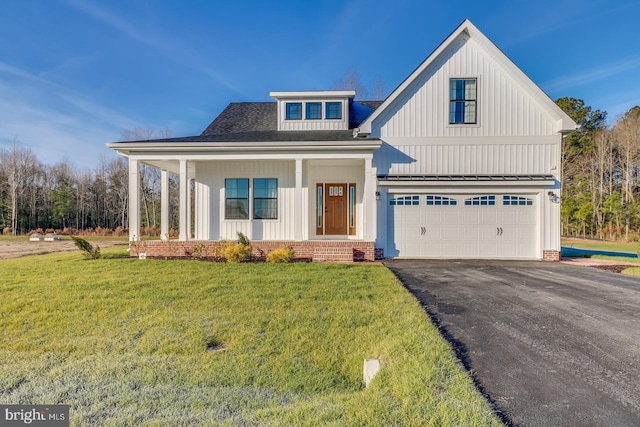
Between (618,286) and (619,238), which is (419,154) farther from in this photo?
(619,238)

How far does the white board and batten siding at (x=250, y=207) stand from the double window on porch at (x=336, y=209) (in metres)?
1.26

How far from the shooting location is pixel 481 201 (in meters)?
10.9

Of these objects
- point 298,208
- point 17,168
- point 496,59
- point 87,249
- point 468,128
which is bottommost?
point 87,249

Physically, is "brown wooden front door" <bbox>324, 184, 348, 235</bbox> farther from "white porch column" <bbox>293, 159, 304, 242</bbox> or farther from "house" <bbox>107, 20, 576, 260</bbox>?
"white porch column" <bbox>293, 159, 304, 242</bbox>

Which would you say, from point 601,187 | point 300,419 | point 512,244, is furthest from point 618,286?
point 601,187

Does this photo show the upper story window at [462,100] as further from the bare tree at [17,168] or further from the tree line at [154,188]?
the bare tree at [17,168]

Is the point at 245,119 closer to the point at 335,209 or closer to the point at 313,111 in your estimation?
the point at 313,111

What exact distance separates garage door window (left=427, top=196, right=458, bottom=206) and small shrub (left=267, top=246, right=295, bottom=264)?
5.20 metres

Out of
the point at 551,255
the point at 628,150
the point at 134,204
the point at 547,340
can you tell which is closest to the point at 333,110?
the point at 134,204

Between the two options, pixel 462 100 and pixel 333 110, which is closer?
pixel 462 100

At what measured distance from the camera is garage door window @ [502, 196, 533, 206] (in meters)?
10.8

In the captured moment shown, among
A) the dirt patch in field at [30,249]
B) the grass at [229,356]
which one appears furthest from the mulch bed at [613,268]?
the dirt patch in field at [30,249]

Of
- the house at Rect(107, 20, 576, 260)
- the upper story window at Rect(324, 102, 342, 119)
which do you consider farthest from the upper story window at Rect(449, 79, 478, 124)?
the upper story window at Rect(324, 102, 342, 119)

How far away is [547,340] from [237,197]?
1033 cm
